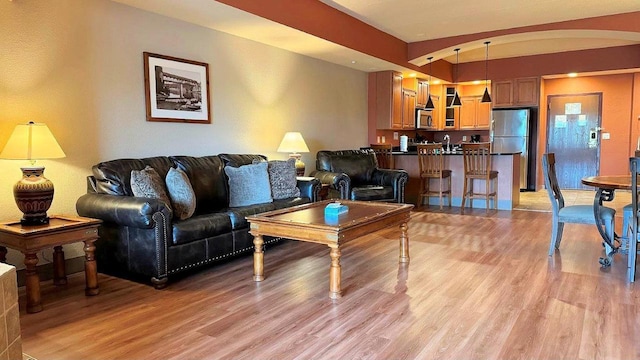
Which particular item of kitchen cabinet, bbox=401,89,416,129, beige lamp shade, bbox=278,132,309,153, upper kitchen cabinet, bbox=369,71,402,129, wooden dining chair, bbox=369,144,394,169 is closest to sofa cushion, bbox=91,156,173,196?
beige lamp shade, bbox=278,132,309,153

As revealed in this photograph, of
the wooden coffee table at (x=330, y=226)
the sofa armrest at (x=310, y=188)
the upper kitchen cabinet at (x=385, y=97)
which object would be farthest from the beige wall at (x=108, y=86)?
the upper kitchen cabinet at (x=385, y=97)

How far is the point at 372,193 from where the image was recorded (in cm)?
561

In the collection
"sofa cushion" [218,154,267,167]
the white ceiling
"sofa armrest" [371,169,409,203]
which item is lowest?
"sofa armrest" [371,169,409,203]

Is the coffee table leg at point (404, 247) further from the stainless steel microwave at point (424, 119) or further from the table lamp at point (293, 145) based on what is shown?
the stainless steel microwave at point (424, 119)

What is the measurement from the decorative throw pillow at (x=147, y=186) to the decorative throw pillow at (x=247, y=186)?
85cm

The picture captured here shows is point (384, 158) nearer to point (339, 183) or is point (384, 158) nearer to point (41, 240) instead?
point (339, 183)

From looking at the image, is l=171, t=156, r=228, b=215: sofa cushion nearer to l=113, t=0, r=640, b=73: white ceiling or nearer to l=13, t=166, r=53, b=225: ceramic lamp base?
l=13, t=166, r=53, b=225: ceramic lamp base

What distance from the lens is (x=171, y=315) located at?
265 cm

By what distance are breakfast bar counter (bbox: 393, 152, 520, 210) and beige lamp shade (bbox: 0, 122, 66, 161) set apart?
5402 millimetres

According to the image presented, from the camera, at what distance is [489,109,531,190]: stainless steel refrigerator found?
8.41 metres

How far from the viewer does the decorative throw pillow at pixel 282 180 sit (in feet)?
14.5

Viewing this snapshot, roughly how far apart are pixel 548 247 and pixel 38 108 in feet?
15.2

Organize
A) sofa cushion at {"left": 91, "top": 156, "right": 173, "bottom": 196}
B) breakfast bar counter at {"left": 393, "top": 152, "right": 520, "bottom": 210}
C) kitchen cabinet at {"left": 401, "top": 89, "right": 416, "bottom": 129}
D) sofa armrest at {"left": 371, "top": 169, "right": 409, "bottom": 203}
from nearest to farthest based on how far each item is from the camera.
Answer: sofa cushion at {"left": 91, "top": 156, "right": 173, "bottom": 196} < sofa armrest at {"left": 371, "top": 169, "right": 409, "bottom": 203} < breakfast bar counter at {"left": 393, "top": 152, "right": 520, "bottom": 210} < kitchen cabinet at {"left": 401, "top": 89, "right": 416, "bottom": 129}

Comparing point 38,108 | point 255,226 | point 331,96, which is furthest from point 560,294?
point 331,96
